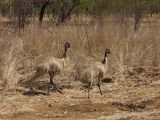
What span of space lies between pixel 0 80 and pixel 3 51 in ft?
4.46

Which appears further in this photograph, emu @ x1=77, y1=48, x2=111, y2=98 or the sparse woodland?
emu @ x1=77, y1=48, x2=111, y2=98

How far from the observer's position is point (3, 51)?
10.8 meters

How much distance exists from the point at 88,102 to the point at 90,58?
3.17 m

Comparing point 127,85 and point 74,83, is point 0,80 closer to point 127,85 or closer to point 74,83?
point 74,83

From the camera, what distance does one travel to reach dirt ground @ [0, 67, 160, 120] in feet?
24.3

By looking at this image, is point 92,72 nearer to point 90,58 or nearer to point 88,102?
point 88,102

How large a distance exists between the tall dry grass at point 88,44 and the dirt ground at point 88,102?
1.06 metres

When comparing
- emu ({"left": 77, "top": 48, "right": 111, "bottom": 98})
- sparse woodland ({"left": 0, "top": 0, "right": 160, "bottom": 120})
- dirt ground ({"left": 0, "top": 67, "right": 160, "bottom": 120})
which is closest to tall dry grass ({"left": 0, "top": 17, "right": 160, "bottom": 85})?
sparse woodland ({"left": 0, "top": 0, "right": 160, "bottom": 120})

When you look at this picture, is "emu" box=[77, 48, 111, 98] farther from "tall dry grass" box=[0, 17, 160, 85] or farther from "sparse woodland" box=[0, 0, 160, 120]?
"tall dry grass" box=[0, 17, 160, 85]

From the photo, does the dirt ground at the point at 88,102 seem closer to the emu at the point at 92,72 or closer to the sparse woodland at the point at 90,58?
the sparse woodland at the point at 90,58

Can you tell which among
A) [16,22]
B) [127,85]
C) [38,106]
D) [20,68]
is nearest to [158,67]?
[127,85]

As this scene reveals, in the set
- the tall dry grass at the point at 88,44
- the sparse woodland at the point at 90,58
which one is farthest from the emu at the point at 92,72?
the tall dry grass at the point at 88,44

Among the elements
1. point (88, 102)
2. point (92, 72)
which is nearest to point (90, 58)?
point (92, 72)

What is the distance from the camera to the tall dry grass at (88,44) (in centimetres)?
1105
